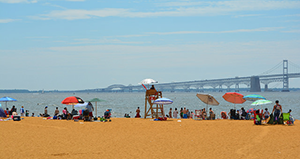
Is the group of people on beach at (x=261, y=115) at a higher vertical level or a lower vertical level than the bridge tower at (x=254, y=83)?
lower

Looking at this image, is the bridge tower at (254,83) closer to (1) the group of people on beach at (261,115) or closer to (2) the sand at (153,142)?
(1) the group of people on beach at (261,115)

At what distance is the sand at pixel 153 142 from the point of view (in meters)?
9.83

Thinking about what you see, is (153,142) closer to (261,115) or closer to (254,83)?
(261,115)

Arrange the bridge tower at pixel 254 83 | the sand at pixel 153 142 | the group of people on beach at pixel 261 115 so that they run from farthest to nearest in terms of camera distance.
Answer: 1. the bridge tower at pixel 254 83
2. the group of people on beach at pixel 261 115
3. the sand at pixel 153 142

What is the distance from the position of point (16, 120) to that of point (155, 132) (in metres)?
9.17

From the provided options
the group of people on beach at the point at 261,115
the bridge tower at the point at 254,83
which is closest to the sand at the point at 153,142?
the group of people on beach at the point at 261,115

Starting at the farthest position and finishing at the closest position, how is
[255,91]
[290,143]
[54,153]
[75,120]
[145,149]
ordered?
[255,91], [75,120], [290,143], [145,149], [54,153]

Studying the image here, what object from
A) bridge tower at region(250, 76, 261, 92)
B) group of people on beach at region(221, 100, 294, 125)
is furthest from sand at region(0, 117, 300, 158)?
bridge tower at region(250, 76, 261, 92)

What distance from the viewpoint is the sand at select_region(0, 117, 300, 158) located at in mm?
9828

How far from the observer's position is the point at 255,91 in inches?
4577

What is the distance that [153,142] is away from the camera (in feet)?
39.1

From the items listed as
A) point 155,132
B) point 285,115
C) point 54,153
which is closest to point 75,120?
point 155,132

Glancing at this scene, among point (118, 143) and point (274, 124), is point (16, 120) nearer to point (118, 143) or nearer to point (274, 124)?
point (118, 143)

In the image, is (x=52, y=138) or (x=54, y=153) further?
(x=52, y=138)
